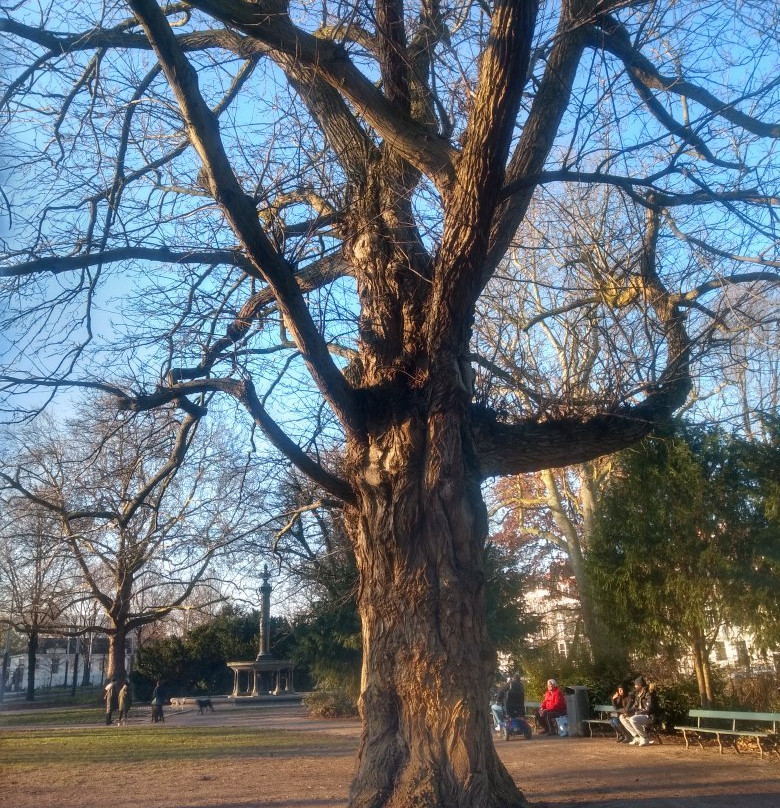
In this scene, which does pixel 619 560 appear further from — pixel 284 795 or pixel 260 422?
pixel 260 422

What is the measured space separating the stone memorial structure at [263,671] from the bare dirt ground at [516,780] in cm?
2045

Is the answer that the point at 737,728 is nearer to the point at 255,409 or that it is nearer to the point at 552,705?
the point at 552,705

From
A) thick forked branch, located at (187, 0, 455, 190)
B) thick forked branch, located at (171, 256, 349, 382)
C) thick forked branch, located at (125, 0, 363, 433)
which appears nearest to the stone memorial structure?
thick forked branch, located at (171, 256, 349, 382)

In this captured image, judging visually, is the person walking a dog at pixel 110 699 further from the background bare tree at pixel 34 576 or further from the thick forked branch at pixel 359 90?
the thick forked branch at pixel 359 90

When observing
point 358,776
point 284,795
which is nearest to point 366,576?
point 358,776

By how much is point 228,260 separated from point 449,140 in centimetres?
267

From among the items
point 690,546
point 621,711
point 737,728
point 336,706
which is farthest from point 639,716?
point 336,706

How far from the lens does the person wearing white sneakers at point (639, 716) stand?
13422 mm

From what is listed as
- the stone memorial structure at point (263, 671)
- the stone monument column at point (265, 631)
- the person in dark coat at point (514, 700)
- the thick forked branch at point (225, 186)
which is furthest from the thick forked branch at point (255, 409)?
the stone monument column at point (265, 631)

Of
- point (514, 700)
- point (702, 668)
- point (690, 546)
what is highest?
point (690, 546)

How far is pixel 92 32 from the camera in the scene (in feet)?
A: 26.8

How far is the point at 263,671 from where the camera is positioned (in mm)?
34062

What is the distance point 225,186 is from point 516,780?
783cm

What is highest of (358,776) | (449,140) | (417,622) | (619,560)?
(449,140)
